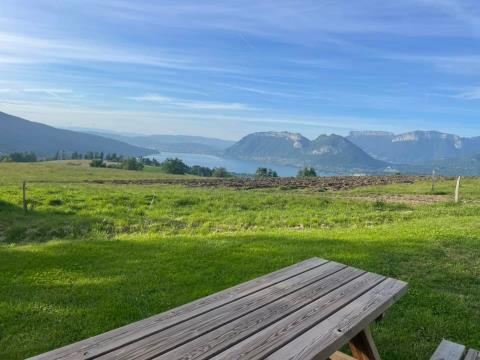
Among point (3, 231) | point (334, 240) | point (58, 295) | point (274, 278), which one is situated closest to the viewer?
point (274, 278)

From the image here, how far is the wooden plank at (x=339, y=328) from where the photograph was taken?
2641 mm

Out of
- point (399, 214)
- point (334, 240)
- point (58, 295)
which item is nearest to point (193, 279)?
point (58, 295)

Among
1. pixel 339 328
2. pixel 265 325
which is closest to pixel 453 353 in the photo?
pixel 339 328

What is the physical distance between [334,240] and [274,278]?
247 inches

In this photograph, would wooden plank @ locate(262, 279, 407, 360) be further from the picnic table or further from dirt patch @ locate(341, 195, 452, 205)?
dirt patch @ locate(341, 195, 452, 205)

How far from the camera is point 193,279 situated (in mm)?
6801

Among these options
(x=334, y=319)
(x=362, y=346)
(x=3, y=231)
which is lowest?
(x=3, y=231)

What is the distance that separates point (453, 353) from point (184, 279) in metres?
4.16

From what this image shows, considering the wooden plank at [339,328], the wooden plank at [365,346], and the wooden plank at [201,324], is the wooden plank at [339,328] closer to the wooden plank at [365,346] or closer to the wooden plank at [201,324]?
the wooden plank at [365,346]

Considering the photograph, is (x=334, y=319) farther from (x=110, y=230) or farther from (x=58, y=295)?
(x=110, y=230)

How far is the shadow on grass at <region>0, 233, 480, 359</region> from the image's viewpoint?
16.4ft

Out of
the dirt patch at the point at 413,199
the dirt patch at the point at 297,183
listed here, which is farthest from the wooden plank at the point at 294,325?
the dirt patch at the point at 297,183

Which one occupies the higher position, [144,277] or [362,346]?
[362,346]

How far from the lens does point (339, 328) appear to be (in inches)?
118
